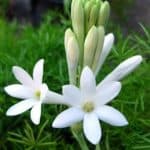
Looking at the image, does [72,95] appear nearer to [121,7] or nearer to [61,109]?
[61,109]

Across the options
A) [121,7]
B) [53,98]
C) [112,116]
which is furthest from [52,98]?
[121,7]

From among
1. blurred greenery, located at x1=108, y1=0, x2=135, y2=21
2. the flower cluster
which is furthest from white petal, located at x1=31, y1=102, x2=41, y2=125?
blurred greenery, located at x1=108, y1=0, x2=135, y2=21

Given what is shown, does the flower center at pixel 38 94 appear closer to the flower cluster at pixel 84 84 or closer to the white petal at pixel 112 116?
the flower cluster at pixel 84 84

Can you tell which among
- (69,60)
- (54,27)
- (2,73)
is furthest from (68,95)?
(54,27)

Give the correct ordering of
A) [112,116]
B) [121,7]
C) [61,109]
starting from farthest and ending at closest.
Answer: [121,7], [61,109], [112,116]

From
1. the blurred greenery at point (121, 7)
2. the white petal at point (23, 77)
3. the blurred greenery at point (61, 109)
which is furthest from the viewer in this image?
the blurred greenery at point (121, 7)

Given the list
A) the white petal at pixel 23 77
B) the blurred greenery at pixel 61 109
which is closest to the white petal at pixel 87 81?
the white petal at pixel 23 77
